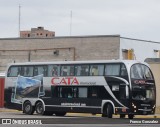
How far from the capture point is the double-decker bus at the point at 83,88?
3641 centimetres

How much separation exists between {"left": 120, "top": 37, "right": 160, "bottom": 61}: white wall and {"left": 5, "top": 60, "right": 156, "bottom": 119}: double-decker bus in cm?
1732

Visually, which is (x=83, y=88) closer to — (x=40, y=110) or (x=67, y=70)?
(x=67, y=70)

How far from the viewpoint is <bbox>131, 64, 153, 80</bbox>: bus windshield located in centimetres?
3646

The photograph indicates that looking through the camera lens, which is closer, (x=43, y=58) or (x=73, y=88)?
(x=73, y=88)

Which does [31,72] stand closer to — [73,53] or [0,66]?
[73,53]

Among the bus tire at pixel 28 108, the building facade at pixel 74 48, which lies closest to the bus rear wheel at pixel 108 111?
the bus tire at pixel 28 108

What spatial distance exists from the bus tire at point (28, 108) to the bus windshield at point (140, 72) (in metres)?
8.31

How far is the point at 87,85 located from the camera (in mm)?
38125

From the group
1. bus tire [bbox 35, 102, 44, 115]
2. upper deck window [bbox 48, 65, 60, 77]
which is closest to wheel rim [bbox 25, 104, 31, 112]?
bus tire [bbox 35, 102, 44, 115]

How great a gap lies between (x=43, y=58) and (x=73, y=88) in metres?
22.3

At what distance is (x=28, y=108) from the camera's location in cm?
4166

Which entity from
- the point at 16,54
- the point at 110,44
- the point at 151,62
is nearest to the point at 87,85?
the point at 151,62

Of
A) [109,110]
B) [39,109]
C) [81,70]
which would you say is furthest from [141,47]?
[109,110]

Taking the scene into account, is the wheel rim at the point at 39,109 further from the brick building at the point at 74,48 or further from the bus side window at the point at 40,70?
the brick building at the point at 74,48
